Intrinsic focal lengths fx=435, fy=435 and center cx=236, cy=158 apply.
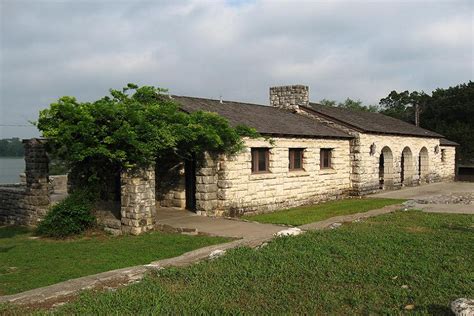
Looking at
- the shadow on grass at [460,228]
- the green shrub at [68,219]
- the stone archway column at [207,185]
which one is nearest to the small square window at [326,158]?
the stone archway column at [207,185]

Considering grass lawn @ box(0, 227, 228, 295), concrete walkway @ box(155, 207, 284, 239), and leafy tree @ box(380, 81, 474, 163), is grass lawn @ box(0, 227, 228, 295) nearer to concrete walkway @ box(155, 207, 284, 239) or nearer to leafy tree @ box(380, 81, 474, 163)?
concrete walkway @ box(155, 207, 284, 239)

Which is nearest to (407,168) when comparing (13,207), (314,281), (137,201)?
(137,201)

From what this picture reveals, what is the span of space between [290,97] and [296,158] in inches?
234

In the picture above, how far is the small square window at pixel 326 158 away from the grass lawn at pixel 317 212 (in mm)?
1640

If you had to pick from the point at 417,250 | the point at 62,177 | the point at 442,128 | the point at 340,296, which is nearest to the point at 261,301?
the point at 340,296

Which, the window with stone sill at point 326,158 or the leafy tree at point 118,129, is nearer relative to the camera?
the leafy tree at point 118,129

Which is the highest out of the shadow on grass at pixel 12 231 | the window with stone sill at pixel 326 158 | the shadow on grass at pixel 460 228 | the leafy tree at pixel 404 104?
the leafy tree at pixel 404 104

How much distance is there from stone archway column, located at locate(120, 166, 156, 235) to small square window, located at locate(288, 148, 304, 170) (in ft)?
21.5

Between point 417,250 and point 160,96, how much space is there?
9207 millimetres

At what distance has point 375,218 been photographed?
41.1ft

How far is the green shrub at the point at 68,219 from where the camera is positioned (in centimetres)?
1207

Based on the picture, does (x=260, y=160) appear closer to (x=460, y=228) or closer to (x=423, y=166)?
(x=460, y=228)

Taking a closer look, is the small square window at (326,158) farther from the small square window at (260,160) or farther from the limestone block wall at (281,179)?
the small square window at (260,160)

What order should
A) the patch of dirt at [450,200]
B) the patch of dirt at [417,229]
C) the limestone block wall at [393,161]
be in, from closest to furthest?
the patch of dirt at [417,229]
the patch of dirt at [450,200]
the limestone block wall at [393,161]
